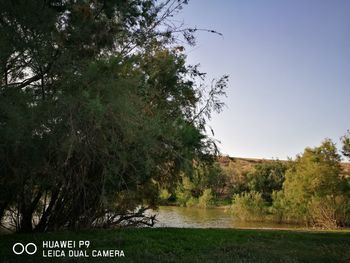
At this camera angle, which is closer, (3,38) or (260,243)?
(3,38)

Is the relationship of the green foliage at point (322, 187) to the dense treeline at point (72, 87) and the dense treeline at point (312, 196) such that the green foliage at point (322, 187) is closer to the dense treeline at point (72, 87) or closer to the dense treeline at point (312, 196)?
the dense treeline at point (312, 196)

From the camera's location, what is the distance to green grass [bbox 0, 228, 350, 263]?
287 inches

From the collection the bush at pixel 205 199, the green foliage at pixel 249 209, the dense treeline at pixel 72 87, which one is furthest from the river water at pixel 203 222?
the dense treeline at pixel 72 87

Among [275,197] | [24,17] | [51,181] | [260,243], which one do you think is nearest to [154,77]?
[51,181]

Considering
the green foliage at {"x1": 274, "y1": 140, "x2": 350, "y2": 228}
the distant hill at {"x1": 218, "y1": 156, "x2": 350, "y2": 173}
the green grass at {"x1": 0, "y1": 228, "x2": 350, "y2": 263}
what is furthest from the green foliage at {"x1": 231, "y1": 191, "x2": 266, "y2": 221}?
the green grass at {"x1": 0, "y1": 228, "x2": 350, "y2": 263}

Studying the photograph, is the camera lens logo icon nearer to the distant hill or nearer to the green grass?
the green grass

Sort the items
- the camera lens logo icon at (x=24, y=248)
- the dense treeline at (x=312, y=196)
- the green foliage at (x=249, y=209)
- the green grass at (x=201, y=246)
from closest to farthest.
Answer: the green grass at (x=201, y=246)
the camera lens logo icon at (x=24, y=248)
the dense treeline at (x=312, y=196)
the green foliage at (x=249, y=209)

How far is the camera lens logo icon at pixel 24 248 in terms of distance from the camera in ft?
24.5

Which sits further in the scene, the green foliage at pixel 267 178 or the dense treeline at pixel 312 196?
the green foliage at pixel 267 178

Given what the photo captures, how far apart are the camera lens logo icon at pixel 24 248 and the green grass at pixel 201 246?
4.2 inches

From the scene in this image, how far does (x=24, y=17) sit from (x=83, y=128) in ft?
5.76

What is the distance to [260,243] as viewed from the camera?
9312mm

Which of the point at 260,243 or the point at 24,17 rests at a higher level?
the point at 24,17

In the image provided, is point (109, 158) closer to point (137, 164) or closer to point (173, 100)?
point (137, 164)
